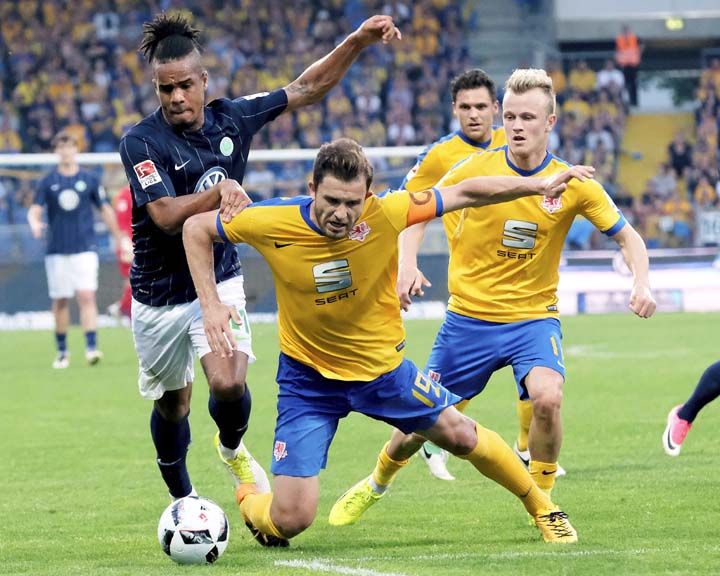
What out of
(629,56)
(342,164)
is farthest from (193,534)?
(629,56)

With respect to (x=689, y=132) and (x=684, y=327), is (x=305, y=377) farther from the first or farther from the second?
(x=689, y=132)

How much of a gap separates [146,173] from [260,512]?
1.73 meters

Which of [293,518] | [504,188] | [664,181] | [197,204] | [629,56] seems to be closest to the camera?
[504,188]

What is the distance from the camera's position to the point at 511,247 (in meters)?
7.09

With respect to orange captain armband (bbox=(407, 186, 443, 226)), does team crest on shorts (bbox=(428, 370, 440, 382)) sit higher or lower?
lower

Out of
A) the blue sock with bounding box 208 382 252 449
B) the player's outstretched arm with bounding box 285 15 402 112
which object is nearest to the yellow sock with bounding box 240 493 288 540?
the blue sock with bounding box 208 382 252 449

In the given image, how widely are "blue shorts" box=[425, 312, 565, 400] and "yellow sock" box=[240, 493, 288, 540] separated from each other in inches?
43.1

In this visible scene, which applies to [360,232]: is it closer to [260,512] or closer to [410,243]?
[410,243]

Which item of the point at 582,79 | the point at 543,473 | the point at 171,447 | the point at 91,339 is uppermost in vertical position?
the point at 582,79

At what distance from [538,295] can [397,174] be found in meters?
15.2

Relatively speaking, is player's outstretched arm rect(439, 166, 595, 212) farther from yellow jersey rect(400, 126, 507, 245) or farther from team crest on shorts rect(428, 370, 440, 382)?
yellow jersey rect(400, 126, 507, 245)

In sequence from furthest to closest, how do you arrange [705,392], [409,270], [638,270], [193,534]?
[705,392]
[409,270]
[638,270]
[193,534]

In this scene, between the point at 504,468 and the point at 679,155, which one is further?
the point at 679,155

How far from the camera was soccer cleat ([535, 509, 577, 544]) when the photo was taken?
6.03 metres
